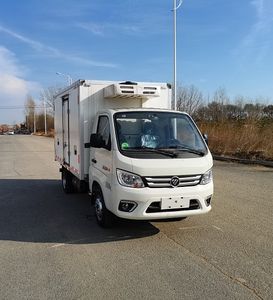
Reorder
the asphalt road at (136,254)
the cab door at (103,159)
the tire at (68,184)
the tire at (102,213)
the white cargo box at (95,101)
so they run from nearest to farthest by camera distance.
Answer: the asphalt road at (136,254), the cab door at (103,159), the tire at (102,213), the white cargo box at (95,101), the tire at (68,184)

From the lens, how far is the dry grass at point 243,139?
64.2 ft

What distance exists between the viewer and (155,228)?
7020 millimetres

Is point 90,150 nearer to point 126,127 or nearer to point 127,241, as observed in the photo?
point 126,127

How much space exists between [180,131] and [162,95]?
1.68 meters

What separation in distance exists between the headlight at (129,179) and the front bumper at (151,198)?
6cm

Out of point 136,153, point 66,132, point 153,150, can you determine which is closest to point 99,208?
point 136,153

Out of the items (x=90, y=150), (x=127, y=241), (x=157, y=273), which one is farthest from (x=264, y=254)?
(x=90, y=150)

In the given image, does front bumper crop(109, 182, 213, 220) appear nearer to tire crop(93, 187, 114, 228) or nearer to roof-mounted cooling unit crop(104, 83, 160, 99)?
tire crop(93, 187, 114, 228)

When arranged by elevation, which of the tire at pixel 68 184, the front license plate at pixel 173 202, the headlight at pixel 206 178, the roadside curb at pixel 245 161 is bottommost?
the roadside curb at pixel 245 161

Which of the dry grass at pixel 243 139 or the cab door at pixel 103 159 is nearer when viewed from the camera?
the cab door at pixel 103 159

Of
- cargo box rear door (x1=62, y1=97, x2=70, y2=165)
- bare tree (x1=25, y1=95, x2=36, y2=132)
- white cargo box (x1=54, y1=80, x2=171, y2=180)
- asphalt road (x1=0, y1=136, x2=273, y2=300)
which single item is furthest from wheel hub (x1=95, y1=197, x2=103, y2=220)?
bare tree (x1=25, y1=95, x2=36, y2=132)

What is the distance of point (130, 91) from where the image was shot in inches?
309

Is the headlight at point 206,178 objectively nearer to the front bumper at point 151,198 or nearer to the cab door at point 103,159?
the front bumper at point 151,198

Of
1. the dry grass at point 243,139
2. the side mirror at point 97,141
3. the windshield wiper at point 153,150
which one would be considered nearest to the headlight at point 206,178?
the windshield wiper at point 153,150
